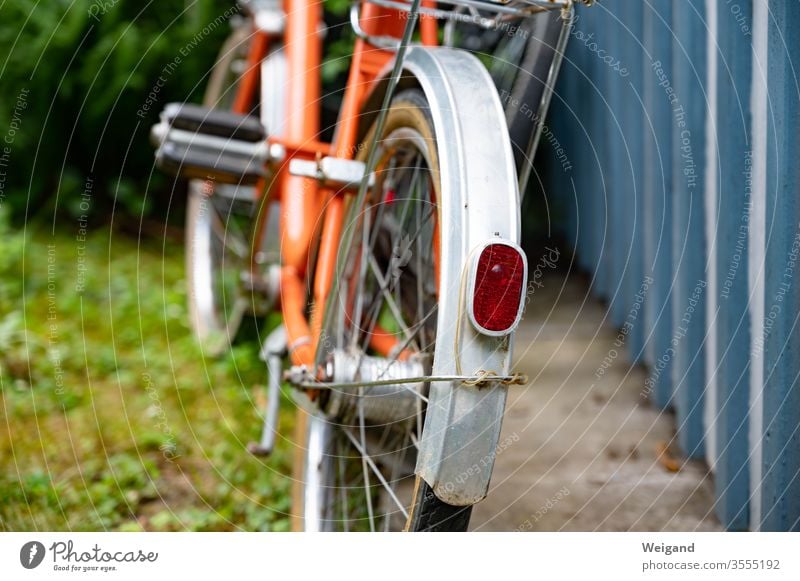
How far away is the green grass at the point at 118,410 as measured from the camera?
173 cm

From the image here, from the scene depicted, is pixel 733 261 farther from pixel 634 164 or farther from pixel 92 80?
pixel 92 80

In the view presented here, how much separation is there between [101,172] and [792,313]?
2880mm

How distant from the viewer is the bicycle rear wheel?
4.44ft

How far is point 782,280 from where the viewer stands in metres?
1.29

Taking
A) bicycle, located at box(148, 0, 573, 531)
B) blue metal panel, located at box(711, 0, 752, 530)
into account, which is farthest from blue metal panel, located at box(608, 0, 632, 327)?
blue metal panel, located at box(711, 0, 752, 530)

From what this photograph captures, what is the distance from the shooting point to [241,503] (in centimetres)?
178

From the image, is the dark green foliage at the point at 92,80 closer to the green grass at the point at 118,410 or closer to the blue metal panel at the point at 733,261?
the green grass at the point at 118,410

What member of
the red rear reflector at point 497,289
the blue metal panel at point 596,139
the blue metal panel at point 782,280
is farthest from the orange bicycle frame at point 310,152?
the blue metal panel at point 596,139

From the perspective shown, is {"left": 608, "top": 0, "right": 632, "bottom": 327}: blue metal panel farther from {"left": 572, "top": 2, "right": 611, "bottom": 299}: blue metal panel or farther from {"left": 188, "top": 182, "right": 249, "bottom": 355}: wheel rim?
{"left": 188, "top": 182, "right": 249, "bottom": 355}: wheel rim

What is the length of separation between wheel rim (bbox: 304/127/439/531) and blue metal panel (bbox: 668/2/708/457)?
1.97 ft

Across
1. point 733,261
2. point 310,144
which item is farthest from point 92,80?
point 733,261

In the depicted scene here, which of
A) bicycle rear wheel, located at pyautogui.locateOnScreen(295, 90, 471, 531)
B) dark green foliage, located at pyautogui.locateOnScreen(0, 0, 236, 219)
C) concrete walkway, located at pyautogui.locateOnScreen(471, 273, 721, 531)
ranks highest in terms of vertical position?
dark green foliage, located at pyautogui.locateOnScreen(0, 0, 236, 219)

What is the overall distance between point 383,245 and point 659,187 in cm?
72
